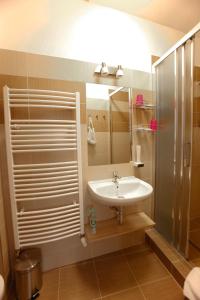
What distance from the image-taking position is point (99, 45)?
1.55 metres

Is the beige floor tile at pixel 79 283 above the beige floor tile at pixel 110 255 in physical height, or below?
below

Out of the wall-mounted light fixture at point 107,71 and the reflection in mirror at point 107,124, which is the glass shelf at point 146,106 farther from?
the wall-mounted light fixture at point 107,71

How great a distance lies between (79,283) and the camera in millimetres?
1410

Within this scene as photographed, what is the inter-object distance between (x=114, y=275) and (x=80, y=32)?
7.76 ft

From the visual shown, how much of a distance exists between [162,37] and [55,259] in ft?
9.00

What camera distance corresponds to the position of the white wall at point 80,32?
1.31m

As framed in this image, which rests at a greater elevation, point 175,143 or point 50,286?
point 175,143

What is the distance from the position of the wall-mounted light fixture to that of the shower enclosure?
495mm

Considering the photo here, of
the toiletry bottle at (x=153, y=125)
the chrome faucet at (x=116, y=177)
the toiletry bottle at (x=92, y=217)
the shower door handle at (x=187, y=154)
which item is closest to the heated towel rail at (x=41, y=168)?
the toiletry bottle at (x=92, y=217)

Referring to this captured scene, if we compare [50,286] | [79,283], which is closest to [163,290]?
[79,283]

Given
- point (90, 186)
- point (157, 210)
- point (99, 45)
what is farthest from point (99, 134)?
point (157, 210)

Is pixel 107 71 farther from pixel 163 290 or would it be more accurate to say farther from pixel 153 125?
pixel 163 290

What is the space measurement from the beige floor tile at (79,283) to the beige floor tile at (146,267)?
16.4 inches

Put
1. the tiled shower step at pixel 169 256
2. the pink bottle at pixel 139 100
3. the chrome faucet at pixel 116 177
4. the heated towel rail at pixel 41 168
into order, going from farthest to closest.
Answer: the pink bottle at pixel 139 100
the chrome faucet at pixel 116 177
the tiled shower step at pixel 169 256
the heated towel rail at pixel 41 168
